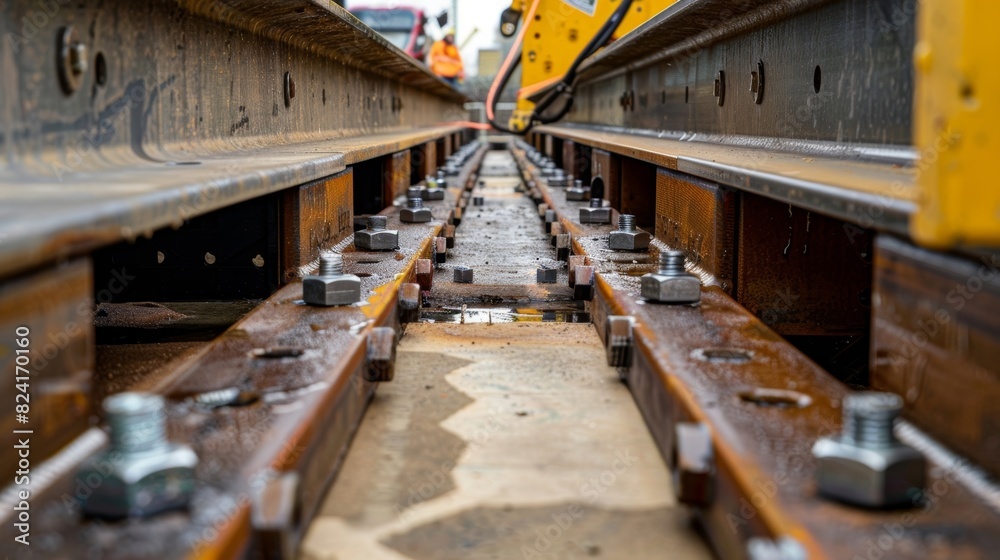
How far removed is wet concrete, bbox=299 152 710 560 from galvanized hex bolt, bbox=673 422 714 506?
17cm

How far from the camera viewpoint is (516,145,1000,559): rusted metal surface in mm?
1716

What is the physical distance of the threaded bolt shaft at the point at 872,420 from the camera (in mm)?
1841

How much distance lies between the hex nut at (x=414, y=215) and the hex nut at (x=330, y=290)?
3.18 metres

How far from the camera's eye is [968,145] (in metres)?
1.60

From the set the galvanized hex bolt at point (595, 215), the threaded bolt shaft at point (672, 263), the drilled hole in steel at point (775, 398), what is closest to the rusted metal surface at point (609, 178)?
the galvanized hex bolt at point (595, 215)

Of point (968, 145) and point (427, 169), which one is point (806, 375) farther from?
point (427, 169)

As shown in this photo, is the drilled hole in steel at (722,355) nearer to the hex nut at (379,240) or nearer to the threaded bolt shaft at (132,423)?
the threaded bolt shaft at (132,423)

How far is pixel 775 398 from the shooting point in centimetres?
252

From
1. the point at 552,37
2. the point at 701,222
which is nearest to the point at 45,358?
the point at 701,222

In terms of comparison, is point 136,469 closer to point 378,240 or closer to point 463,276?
point 378,240

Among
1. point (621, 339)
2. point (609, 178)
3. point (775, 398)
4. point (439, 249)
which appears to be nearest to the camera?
point (775, 398)

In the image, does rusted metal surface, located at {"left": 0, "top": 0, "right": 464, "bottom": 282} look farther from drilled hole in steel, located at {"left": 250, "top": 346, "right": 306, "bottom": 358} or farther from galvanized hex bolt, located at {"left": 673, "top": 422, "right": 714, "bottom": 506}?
galvanized hex bolt, located at {"left": 673, "top": 422, "right": 714, "bottom": 506}

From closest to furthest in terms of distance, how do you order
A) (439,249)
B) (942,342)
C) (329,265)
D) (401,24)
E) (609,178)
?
(942,342), (329,265), (439,249), (609,178), (401,24)

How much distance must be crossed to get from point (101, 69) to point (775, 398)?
2072 mm
